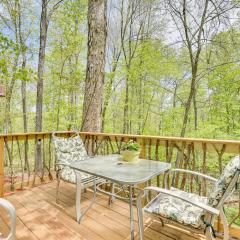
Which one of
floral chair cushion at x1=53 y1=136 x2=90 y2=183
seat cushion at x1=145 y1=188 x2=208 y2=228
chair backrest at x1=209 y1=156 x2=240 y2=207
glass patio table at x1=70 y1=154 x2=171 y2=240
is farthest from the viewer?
floral chair cushion at x1=53 y1=136 x2=90 y2=183

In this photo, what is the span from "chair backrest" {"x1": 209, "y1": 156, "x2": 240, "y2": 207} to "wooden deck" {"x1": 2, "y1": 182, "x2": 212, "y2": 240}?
38.3 inches

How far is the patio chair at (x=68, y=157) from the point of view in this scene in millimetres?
3052

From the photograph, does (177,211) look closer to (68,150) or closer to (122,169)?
(122,169)

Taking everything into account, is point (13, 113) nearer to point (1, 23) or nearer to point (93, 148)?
point (1, 23)

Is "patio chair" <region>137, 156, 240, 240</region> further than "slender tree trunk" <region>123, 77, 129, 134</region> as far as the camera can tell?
No

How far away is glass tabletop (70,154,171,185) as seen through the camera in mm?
1997

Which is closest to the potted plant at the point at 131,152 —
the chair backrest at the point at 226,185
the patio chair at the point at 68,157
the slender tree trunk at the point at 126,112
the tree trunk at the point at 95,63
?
the patio chair at the point at 68,157

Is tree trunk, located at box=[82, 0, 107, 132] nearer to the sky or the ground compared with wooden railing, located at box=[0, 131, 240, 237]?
nearer to the sky

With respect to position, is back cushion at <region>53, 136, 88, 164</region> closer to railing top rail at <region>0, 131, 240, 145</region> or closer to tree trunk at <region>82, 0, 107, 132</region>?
railing top rail at <region>0, 131, 240, 145</region>

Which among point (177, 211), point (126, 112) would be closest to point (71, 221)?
point (177, 211)

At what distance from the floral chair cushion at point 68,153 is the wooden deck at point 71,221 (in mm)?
472

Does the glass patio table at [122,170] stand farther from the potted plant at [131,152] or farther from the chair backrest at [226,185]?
the chair backrest at [226,185]

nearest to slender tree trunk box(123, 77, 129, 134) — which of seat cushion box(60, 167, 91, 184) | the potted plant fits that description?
seat cushion box(60, 167, 91, 184)

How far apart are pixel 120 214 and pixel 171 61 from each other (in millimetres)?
7621
